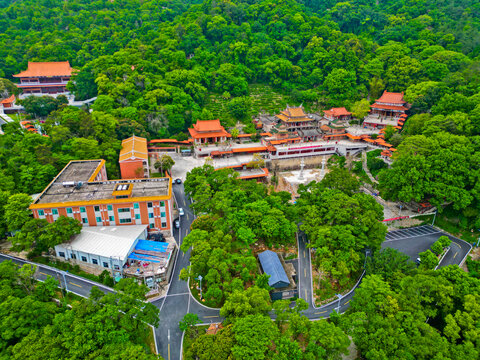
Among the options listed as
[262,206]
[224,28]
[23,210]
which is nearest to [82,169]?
[23,210]

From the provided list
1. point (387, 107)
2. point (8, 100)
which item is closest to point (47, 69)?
point (8, 100)

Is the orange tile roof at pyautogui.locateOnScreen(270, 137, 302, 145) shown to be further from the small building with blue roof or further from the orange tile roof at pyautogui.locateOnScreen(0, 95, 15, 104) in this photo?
the orange tile roof at pyautogui.locateOnScreen(0, 95, 15, 104)

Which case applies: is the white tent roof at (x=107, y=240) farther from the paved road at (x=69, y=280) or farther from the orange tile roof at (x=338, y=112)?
the orange tile roof at (x=338, y=112)

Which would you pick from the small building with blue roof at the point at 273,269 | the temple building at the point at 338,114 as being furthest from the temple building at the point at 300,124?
A: the small building with blue roof at the point at 273,269

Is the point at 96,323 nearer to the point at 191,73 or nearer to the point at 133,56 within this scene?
the point at 191,73

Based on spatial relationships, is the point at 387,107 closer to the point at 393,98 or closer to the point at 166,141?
the point at 393,98
